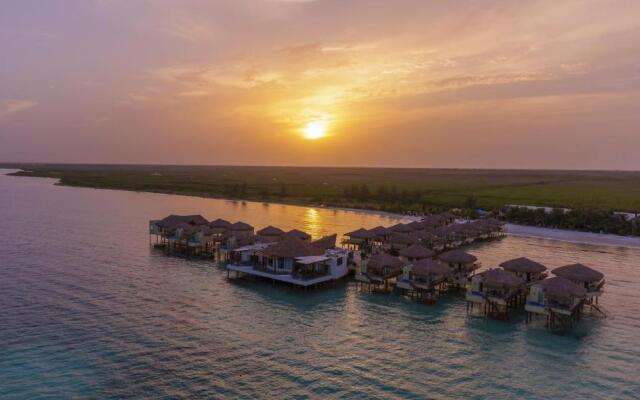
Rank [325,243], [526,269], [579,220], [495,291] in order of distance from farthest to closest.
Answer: [579,220], [325,243], [526,269], [495,291]

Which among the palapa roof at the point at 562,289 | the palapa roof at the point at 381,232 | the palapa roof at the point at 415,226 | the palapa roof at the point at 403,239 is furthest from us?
the palapa roof at the point at 415,226

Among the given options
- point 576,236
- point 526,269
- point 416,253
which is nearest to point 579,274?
point 526,269

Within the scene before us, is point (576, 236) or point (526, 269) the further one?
point (576, 236)

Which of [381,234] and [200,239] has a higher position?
[381,234]

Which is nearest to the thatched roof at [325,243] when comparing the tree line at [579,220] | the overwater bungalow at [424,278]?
the overwater bungalow at [424,278]

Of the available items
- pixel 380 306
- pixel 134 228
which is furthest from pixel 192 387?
pixel 134 228

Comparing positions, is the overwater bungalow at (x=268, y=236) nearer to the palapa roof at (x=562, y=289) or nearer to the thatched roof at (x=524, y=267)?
the thatched roof at (x=524, y=267)

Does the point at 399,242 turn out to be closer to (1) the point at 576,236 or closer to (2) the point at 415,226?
(2) the point at 415,226
